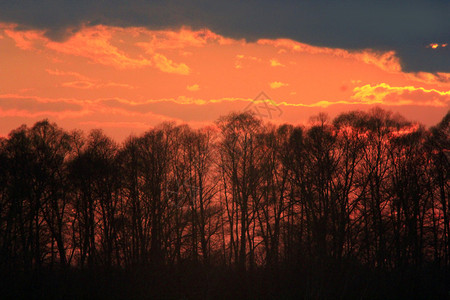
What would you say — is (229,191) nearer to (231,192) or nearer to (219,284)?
(231,192)

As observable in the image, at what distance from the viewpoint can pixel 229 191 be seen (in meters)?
43.7

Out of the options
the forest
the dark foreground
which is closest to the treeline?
the forest

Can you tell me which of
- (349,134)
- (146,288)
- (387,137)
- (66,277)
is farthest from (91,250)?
(387,137)

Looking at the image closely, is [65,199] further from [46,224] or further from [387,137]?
[387,137]

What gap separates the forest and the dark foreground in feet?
21.5

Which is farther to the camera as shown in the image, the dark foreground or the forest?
the forest

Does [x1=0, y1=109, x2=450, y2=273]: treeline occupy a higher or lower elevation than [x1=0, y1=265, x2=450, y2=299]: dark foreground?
higher

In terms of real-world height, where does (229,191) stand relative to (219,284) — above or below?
above

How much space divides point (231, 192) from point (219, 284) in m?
15.0

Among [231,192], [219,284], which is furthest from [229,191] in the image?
[219,284]

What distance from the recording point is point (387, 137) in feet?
134

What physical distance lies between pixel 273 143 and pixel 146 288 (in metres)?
20.2

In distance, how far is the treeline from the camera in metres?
39.6

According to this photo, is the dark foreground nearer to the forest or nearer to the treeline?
the forest
